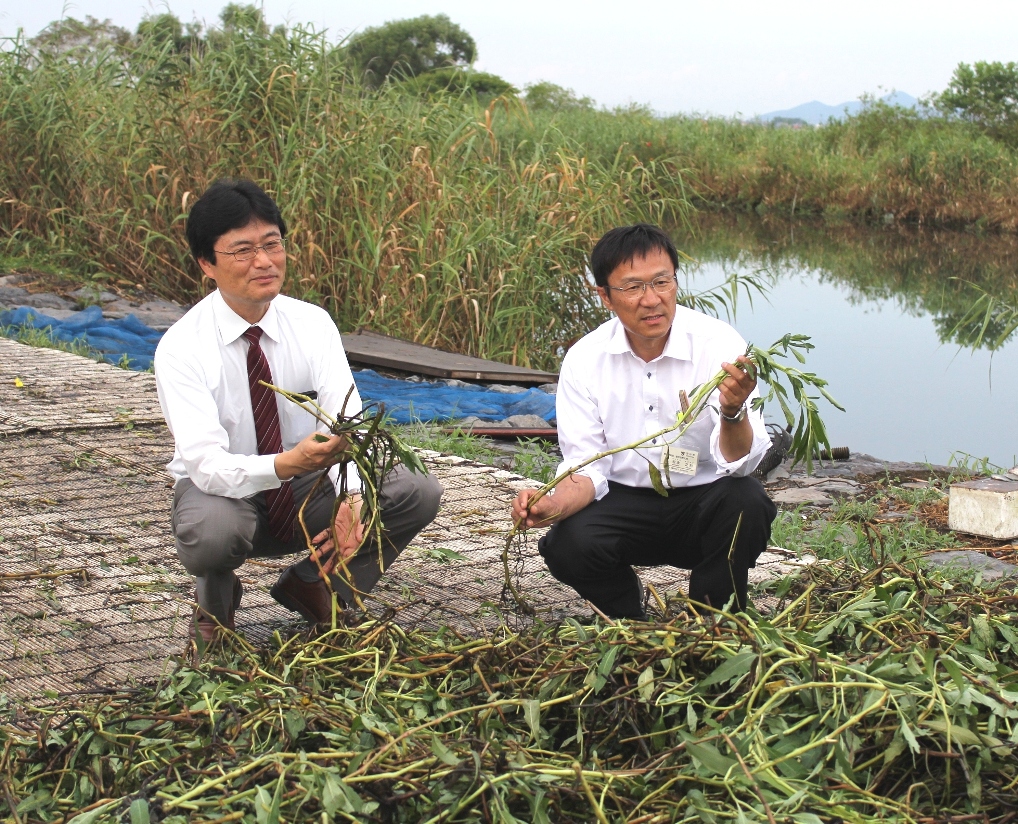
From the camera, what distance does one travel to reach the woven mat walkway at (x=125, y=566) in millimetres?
2727

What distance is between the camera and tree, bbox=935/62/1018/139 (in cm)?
1883

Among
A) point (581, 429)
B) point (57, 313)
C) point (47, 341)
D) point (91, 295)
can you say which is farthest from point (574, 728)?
point (91, 295)

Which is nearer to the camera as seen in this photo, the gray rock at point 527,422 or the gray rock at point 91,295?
the gray rock at point 527,422

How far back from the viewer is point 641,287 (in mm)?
2646

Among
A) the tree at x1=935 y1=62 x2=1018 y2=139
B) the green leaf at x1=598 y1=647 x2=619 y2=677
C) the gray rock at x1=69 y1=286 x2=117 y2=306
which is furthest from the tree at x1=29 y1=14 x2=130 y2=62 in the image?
the tree at x1=935 y1=62 x2=1018 y2=139

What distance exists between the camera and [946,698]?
1870 mm

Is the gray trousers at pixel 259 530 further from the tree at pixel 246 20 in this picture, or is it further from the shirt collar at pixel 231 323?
the tree at pixel 246 20

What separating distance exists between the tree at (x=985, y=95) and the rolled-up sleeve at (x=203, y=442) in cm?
1839

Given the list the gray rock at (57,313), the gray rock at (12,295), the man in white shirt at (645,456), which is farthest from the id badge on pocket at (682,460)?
the gray rock at (12,295)

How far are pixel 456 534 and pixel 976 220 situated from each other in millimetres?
12735

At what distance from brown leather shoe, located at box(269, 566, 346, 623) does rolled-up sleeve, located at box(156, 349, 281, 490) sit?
28cm

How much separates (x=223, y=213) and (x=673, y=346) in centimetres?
107

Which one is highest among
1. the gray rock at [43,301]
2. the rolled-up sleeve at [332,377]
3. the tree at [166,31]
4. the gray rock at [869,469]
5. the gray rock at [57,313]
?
the tree at [166,31]

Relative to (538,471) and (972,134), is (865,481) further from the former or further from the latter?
(972,134)
